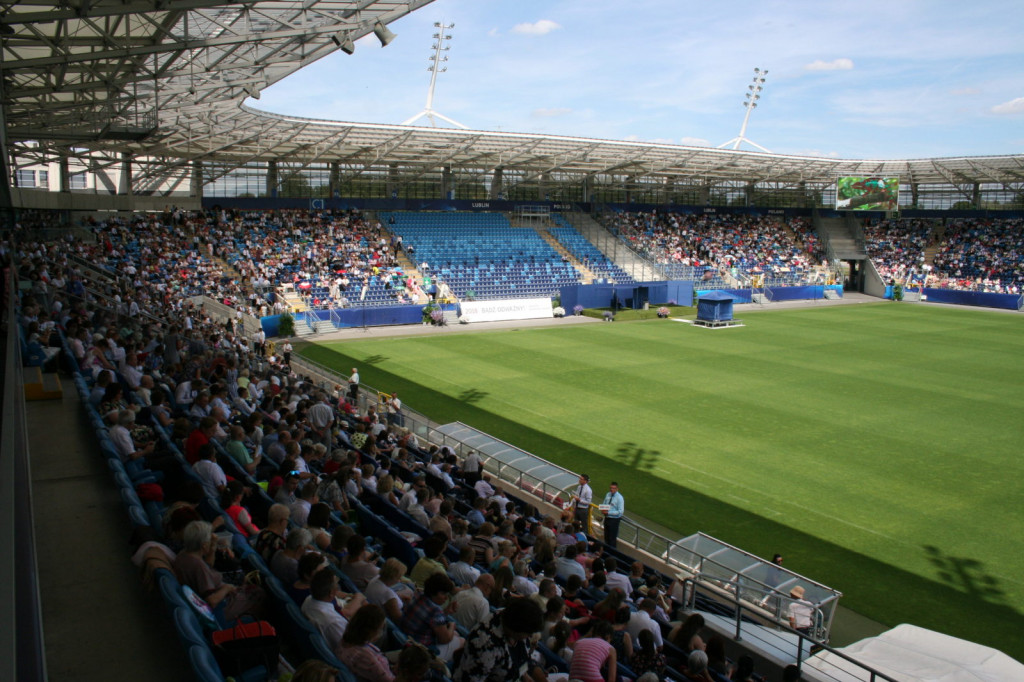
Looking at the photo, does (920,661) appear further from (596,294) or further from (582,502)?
(596,294)

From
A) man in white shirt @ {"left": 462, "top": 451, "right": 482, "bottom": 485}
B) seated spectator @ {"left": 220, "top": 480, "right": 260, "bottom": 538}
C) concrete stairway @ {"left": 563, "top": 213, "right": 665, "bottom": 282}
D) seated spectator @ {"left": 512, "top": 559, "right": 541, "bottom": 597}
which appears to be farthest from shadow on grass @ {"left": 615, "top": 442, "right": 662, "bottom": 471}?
concrete stairway @ {"left": 563, "top": 213, "right": 665, "bottom": 282}

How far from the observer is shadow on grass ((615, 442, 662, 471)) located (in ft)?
54.3

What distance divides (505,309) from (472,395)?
18120mm

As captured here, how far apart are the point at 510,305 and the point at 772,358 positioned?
15504 millimetres

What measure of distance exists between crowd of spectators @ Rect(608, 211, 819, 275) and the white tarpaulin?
158 ft

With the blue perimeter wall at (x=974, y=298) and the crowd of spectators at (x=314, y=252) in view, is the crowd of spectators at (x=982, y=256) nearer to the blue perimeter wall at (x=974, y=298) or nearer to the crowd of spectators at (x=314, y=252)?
the blue perimeter wall at (x=974, y=298)

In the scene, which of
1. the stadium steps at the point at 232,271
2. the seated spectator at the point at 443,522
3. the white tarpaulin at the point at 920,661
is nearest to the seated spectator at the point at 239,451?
the seated spectator at the point at 443,522

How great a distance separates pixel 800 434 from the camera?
1908 cm

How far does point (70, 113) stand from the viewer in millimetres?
25516

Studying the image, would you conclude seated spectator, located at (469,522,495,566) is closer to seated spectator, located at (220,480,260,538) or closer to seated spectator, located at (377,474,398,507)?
seated spectator, located at (377,474,398,507)

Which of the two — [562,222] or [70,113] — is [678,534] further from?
[562,222]

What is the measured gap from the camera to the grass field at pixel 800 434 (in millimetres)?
12164

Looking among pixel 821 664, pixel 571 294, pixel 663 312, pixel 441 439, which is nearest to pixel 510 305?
pixel 571 294

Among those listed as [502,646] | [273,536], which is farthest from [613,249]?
[502,646]
